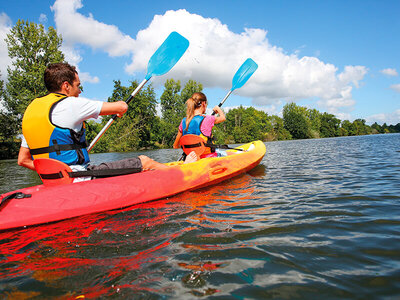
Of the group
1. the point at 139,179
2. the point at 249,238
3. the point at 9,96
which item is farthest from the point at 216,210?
the point at 9,96

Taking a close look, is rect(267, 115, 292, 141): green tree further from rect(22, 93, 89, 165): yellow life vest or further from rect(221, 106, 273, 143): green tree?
rect(22, 93, 89, 165): yellow life vest

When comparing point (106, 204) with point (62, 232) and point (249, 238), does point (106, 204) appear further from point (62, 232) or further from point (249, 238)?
point (249, 238)

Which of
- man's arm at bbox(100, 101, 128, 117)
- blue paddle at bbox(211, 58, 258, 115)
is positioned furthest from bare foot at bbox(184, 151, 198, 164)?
blue paddle at bbox(211, 58, 258, 115)

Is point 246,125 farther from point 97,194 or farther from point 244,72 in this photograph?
point 97,194

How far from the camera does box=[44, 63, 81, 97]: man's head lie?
2764 millimetres

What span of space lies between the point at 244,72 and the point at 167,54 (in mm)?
2696

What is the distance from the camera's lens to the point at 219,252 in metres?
1.68

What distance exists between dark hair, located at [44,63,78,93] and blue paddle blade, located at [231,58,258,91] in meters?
4.88

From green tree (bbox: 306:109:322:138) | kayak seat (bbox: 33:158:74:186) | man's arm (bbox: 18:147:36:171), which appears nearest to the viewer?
kayak seat (bbox: 33:158:74:186)

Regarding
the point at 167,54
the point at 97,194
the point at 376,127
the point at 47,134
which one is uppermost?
the point at 376,127

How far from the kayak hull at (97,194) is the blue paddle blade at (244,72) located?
3.78 metres

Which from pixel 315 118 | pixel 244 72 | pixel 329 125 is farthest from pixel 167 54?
pixel 329 125

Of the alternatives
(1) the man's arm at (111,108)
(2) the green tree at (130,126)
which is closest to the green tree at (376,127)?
Answer: (2) the green tree at (130,126)

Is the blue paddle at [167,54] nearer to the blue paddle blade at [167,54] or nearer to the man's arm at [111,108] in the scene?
the blue paddle blade at [167,54]
